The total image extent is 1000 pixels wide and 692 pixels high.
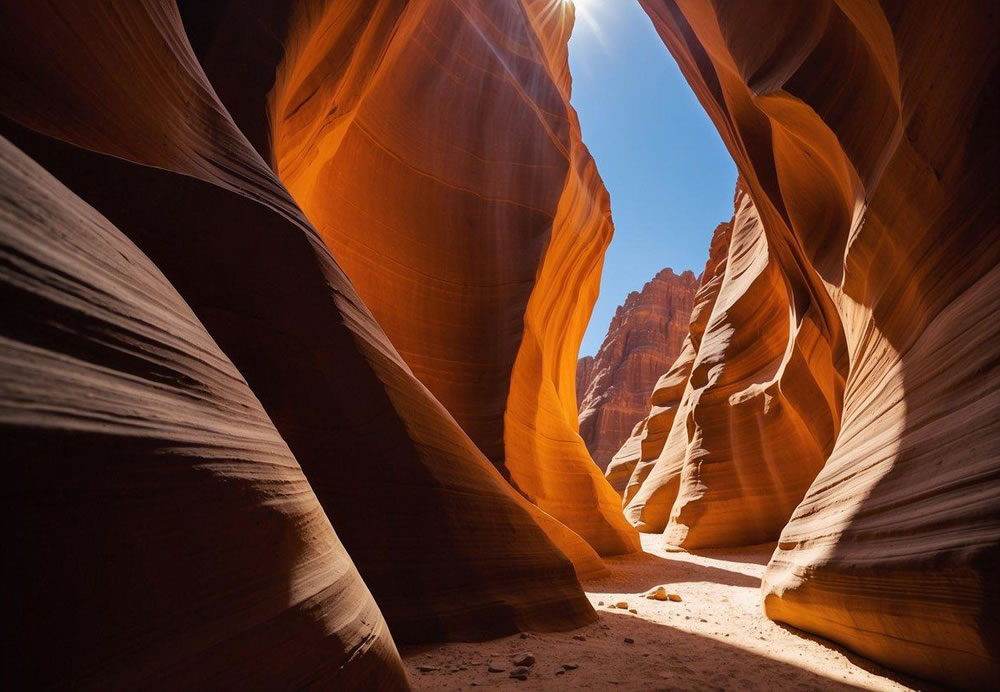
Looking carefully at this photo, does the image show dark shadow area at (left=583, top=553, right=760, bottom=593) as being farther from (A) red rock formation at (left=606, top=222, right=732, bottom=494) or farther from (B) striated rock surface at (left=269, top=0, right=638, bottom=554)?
(A) red rock formation at (left=606, top=222, right=732, bottom=494)

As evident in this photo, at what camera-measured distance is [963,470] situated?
261 centimetres

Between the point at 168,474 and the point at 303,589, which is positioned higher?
the point at 168,474

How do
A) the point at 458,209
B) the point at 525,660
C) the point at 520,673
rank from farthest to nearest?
the point at 458,209 < the point at 525,660 < the point at 520,673

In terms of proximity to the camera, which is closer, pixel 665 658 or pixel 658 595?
pixel 665 658

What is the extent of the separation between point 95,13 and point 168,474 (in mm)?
2874

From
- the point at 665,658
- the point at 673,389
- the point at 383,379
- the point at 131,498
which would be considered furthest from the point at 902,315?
the point at 673,389

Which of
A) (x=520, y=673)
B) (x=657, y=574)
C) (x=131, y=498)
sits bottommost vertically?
(x=520, y=673)

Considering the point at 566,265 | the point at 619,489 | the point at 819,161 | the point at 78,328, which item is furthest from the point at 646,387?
the point at 78,328

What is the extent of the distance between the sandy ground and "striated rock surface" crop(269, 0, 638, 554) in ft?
11.6

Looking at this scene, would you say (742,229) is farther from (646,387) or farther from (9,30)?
(646,387)

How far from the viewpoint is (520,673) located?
2678 mm

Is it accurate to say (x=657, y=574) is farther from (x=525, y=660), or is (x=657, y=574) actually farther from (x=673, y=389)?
(x=673, y=389)

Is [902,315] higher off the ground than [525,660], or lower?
higher

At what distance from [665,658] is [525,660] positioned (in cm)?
92
